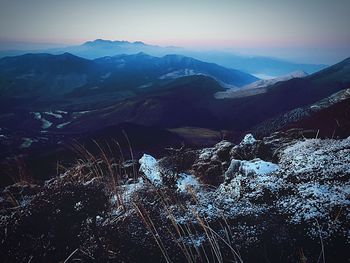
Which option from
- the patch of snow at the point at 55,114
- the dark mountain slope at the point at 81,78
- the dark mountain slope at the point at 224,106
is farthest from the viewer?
the dark mountain slope at the point at 81,78

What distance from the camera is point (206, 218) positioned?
6.70m

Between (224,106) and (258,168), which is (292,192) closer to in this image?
(258,168)

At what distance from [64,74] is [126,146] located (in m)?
107

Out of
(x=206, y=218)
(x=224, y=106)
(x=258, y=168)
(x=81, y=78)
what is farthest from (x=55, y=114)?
(x=206, y=218)

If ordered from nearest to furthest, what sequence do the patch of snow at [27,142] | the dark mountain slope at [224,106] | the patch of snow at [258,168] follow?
the patch of snow at [258,168] → the patch of snow at [27,142] → the dark mountain slope at [224,106]

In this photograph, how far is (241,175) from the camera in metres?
8.58

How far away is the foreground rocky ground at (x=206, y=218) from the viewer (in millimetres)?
5531

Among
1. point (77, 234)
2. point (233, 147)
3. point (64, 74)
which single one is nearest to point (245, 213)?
point (77, 234)

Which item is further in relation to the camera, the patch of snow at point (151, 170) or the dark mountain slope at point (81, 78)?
the dark mountain slope at point (81, 78)

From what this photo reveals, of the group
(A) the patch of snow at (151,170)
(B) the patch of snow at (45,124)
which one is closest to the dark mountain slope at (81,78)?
(B) the patch of snow at (45,124)

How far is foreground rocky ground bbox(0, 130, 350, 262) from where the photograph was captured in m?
5.53

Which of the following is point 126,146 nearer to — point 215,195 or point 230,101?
point 215,195

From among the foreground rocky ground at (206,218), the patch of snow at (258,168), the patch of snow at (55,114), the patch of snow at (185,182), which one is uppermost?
the patch of snow at (258,168)

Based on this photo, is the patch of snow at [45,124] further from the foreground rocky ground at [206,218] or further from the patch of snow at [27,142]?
the foreground rocky ground at [206,218]
